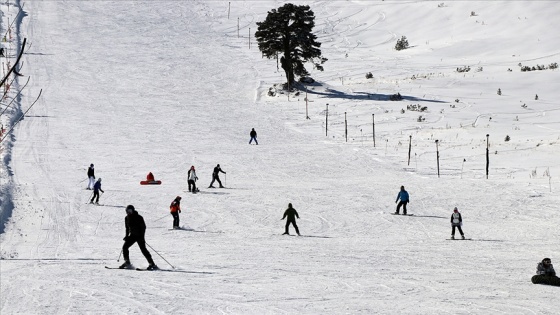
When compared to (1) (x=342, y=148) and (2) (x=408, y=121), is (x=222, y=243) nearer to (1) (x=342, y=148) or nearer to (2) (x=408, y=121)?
(1) (x=342, y=148)

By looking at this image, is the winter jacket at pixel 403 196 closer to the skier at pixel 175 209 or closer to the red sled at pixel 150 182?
the skier at pixel 175 209

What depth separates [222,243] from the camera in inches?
945

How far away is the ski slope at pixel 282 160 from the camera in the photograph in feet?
56.6

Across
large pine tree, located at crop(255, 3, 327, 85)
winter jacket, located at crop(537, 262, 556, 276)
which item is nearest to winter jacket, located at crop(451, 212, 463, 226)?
winter jacket, located at crop(537, 262, 556, 276)

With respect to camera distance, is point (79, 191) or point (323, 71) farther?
point (323, 71)

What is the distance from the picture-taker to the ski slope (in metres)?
17.3

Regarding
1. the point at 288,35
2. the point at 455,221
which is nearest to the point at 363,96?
the point at 288,35

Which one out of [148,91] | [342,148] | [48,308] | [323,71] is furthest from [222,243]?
[323,71]

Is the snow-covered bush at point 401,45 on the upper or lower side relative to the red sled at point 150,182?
upper

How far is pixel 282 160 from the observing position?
4328 cm

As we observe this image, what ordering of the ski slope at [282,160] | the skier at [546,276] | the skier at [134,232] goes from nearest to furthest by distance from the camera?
the ski slope at [282,160] < the skier at [134,232] < the skier at [546,276]

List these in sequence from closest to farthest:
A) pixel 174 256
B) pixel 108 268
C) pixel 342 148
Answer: pixel 108 268
pixel 174 256
pixel 342 148

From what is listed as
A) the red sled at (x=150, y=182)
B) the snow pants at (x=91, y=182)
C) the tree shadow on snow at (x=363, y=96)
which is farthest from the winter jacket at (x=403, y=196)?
the tree shadow on snow at (x=363, y=96)

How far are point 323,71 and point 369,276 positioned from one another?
51.2 metres
